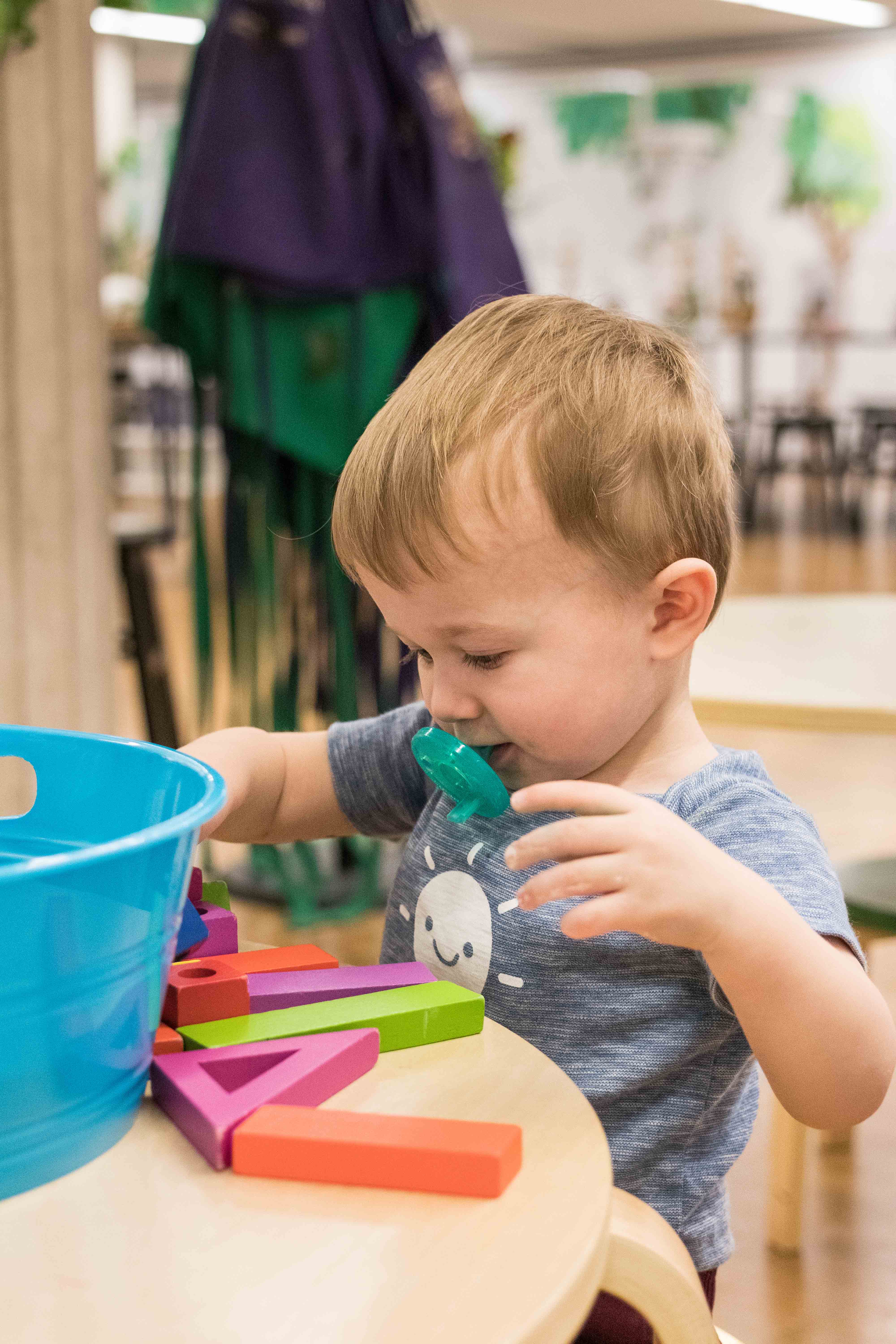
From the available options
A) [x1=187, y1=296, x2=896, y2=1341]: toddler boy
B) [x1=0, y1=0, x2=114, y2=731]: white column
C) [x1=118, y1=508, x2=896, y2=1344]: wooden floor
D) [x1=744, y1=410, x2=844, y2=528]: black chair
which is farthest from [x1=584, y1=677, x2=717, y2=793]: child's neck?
[x1=744, y1=410, x2=844, y2=528]: black chair

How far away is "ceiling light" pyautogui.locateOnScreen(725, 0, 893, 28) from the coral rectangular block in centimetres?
845

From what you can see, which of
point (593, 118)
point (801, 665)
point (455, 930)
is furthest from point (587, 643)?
point (593, 118)

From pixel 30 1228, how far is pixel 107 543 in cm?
151

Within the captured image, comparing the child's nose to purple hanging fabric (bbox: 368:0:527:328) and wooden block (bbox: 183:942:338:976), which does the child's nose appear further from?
purple hanging fabric (bbox: 368:0:527:328)

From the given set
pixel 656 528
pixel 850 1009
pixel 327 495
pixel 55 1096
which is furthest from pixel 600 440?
pixel 327 495

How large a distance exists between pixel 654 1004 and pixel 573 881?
205 millimetres

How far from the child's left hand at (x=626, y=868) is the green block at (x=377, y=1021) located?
0.21ft

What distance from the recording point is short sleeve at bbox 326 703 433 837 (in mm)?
821

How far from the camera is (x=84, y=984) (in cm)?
38

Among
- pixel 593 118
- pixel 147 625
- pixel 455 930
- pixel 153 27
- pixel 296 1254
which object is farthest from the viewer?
pixel 593 118

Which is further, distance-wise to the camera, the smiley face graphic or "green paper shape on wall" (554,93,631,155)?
"green paper shape on wall" (554,93,631,155)

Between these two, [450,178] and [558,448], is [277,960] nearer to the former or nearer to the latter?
[558,448]

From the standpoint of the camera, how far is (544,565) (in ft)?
2.03

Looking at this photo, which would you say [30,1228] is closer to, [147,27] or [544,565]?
[544,565]
